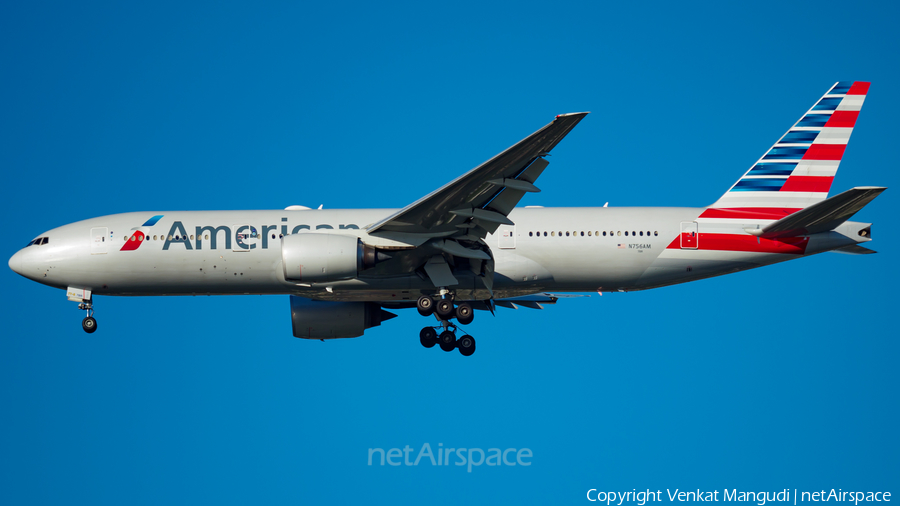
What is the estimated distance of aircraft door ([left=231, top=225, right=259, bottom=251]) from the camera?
2169 cm

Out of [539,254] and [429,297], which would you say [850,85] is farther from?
[429,297]

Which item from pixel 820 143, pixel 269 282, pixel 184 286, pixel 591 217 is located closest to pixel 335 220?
pixel 269 282

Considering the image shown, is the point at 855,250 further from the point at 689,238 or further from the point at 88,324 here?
the point at 88,324

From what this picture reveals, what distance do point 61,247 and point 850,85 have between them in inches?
876

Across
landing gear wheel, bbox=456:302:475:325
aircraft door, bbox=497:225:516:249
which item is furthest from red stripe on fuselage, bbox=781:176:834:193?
landing gear wheel, bbox=456:302:475:325

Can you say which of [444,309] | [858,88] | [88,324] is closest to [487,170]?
[444,309]

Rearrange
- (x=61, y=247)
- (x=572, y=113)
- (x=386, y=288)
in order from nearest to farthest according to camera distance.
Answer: (x=572, y=113)
(x=386, y=288)
(x=61, y=247)

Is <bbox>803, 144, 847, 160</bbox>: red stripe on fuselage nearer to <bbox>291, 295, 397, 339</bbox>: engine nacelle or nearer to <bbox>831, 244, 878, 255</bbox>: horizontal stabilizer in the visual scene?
<bbox>831, 244, 878, 255</bbox>: horizontal stabilizer

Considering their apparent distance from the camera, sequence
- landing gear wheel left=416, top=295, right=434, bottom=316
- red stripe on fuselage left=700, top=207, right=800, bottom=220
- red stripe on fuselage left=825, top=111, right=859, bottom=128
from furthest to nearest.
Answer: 1. red stripe on fuselage left=825, top=111, right=859, bottom=128
2. red stripe on fuselage left=700, top=207, right=800, bottom=220
3. landing gear wheel left=416, top=295, right=434, bottom=316

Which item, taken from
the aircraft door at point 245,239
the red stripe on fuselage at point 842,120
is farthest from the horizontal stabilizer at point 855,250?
the aircraft door at point 245,239

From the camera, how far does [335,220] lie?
72.6ft

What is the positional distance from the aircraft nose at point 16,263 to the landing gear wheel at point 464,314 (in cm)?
1227

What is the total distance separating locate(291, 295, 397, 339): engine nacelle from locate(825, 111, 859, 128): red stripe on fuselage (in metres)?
14.0

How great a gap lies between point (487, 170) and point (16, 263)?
1408 centimetres
